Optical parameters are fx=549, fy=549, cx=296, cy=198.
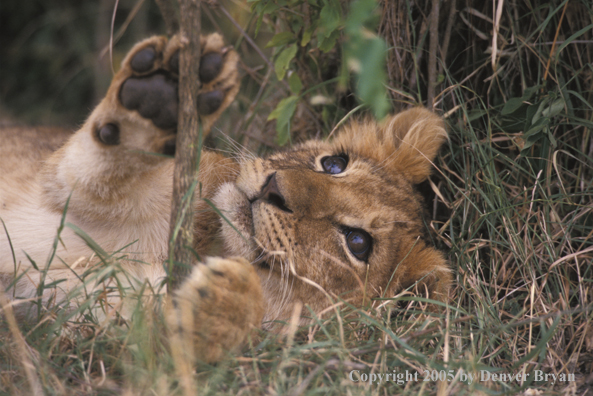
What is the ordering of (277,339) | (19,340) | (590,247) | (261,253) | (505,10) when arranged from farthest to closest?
(505,10)
(590,247)
(261,253)
(277,339)
(19,340)

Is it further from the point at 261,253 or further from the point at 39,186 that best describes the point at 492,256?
the point at 39,186

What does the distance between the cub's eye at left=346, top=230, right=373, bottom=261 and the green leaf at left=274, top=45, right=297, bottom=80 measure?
3.73ft

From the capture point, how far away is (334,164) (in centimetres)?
318

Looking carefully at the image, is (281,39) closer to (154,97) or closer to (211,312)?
(154,97)

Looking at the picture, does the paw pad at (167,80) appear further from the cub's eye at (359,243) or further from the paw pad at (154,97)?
the cub's eye at (359,243)

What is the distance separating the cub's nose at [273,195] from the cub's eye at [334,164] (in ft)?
1.81

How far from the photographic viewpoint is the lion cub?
2.22m

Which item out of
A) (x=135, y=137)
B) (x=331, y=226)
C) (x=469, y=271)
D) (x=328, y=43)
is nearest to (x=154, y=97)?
(x=135, y=137)

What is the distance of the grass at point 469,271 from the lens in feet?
6.68

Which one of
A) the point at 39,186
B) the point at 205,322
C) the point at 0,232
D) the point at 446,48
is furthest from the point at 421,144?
the point at 0,232

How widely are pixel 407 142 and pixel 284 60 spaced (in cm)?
92

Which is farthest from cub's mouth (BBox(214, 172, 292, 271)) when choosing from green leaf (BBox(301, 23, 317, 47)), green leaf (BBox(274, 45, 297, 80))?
green leaf (BBox(301, 23, 317, 47))

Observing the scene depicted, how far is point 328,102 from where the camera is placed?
12.7 feet

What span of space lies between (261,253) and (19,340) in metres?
1.07
